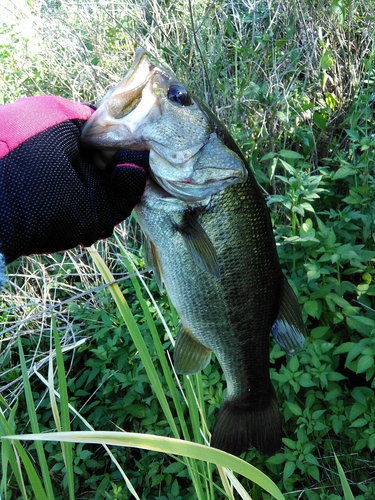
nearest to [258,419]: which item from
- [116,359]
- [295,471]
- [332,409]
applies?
[332,409]

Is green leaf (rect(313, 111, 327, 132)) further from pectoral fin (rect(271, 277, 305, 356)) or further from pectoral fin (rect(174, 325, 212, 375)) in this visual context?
pectoral fin (rect(174, 325, 212, 375))

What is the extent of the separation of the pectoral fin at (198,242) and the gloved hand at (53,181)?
0.15m

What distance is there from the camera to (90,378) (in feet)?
9.27

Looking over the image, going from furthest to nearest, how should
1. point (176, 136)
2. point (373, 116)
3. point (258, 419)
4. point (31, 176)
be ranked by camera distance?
point (373, 116) < point (258, 419) < point (176, 136) < point (31, 176)

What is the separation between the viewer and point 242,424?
1773 mm

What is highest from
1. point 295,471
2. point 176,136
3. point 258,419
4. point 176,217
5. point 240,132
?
point 176,136

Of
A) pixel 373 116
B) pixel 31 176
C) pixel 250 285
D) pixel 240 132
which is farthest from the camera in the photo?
pixel 373 116

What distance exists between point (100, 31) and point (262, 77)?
3.93 feet

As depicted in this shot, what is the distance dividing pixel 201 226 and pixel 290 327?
459 millimetres

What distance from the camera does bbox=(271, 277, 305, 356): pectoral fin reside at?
1.65m

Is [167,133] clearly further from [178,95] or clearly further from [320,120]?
[320,120]

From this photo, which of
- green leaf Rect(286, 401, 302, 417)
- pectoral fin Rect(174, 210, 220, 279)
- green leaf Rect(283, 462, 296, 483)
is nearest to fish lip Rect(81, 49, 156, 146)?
pectoral fin Rect(174, 210, 220, 279)

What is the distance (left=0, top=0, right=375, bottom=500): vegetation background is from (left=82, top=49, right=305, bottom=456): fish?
0.78ft

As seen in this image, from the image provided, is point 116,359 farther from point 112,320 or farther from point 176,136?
point 176,136
